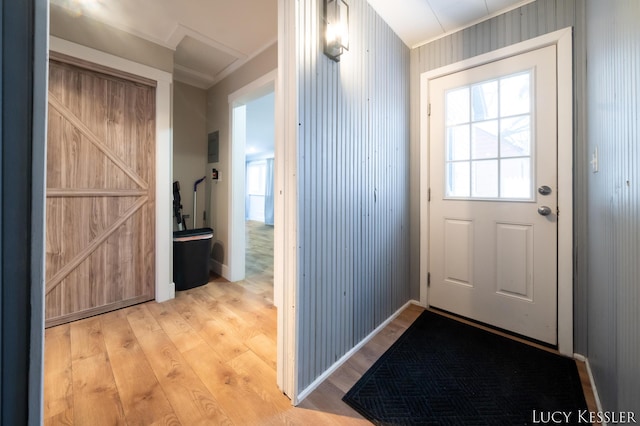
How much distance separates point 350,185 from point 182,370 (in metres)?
1.48

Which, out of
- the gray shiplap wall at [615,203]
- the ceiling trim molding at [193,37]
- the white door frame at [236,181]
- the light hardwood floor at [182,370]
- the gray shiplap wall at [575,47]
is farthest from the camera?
the white door frame at [236,181]

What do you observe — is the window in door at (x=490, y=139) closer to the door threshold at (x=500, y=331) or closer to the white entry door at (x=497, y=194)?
the white entry door at (x=497, y=194)

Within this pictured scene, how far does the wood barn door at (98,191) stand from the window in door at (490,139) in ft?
8.82

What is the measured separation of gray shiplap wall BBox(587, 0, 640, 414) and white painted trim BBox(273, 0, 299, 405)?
1178 millimetres

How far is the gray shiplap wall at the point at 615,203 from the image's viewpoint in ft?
2.55

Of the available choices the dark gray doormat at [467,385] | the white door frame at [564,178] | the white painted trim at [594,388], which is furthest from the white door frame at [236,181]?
the white painted trim at [594,388]

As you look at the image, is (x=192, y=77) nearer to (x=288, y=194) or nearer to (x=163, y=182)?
(x=163, y=182)

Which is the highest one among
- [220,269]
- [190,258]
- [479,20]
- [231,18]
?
[231,18]

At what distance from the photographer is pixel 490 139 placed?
6.21ft

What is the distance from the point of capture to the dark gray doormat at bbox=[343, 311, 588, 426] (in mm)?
1168

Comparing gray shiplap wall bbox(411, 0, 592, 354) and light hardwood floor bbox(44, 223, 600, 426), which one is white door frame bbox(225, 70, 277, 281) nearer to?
light hardwood floor bbox(44, 223, 600, 426)

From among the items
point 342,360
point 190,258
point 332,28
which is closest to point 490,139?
point 332,28

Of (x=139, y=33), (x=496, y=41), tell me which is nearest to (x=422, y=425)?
(x=496, y=41)

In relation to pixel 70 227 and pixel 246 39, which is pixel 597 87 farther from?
pixel 70 227
